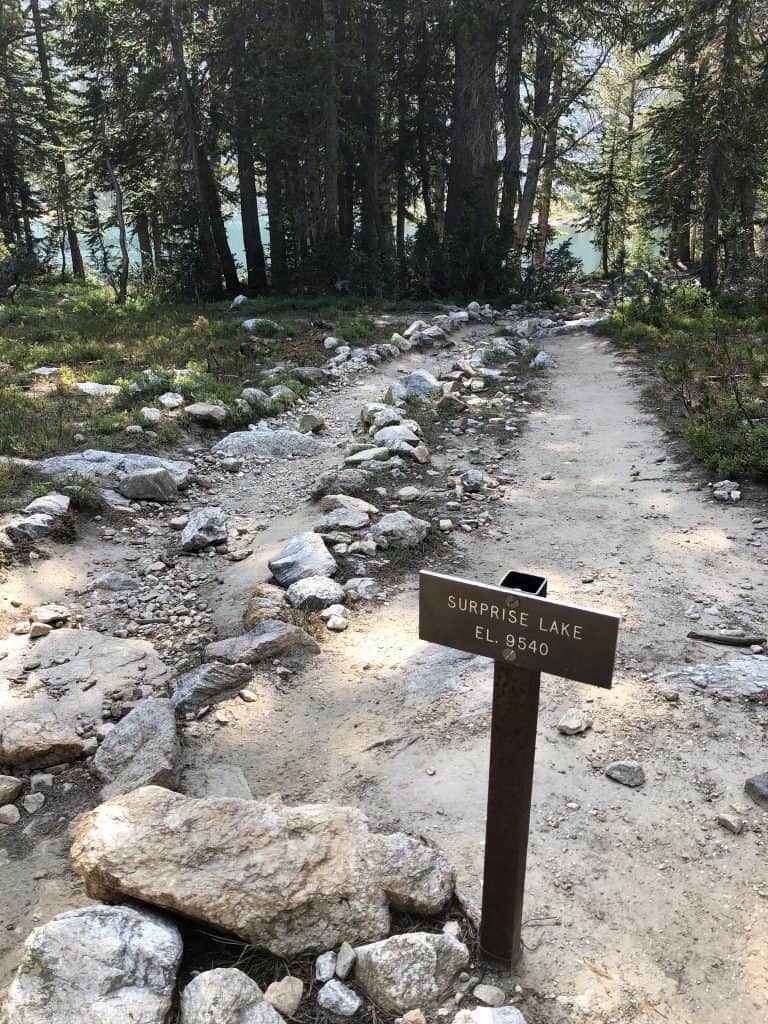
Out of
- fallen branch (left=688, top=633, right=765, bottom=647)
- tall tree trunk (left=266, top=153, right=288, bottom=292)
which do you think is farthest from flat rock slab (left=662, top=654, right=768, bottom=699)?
tall tree trunk (left=266, top=153, right=288, bottom=292)

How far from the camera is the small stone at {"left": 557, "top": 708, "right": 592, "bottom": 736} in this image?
4379mm

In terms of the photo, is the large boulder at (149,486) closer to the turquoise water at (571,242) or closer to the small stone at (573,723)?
the small stone at (573,723)

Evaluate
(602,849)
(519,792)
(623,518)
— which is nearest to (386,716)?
(602,849)

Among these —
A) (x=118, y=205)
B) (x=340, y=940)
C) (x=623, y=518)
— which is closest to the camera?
(x=340, y=940)

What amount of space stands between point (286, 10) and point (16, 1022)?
84.5 ft

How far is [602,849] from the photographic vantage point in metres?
3.57

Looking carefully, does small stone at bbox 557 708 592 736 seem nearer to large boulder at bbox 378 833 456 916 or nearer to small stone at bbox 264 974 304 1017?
large boulder at bbox 378 833 456 916

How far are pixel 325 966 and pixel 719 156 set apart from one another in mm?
21165

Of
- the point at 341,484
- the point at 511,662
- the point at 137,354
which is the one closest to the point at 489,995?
the point at 511,662

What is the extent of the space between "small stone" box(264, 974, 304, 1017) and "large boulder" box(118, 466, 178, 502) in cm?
A: 628

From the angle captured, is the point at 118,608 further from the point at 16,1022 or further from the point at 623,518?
Result: the point at 623,518

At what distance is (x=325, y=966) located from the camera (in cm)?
287

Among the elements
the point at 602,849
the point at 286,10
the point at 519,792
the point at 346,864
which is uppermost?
the point at 286,10

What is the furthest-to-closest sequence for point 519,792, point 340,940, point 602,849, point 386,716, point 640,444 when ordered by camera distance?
point 640,444, point 386,716, point 602,849, point 340,940, point 519,792
